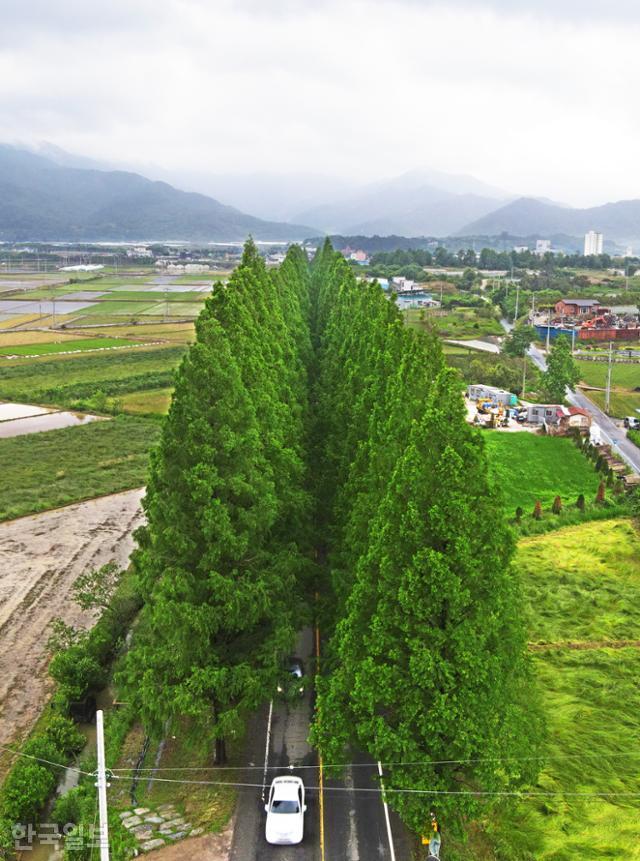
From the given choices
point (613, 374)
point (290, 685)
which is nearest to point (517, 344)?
point (613, 374)

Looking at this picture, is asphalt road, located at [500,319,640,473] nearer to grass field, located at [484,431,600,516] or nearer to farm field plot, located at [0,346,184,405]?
grass field, located at [484,431,600,516]

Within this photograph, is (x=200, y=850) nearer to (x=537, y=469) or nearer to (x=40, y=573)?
(x=40, y=573)

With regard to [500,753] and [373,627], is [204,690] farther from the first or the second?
[500,753]

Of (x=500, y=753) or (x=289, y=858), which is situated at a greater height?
(x=500, y=753)

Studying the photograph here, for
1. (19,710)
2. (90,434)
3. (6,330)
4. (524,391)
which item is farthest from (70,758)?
(6,330)

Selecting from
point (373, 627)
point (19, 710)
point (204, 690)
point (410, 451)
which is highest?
point (410, 451)

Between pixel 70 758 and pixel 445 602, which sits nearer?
pixel 445 602
